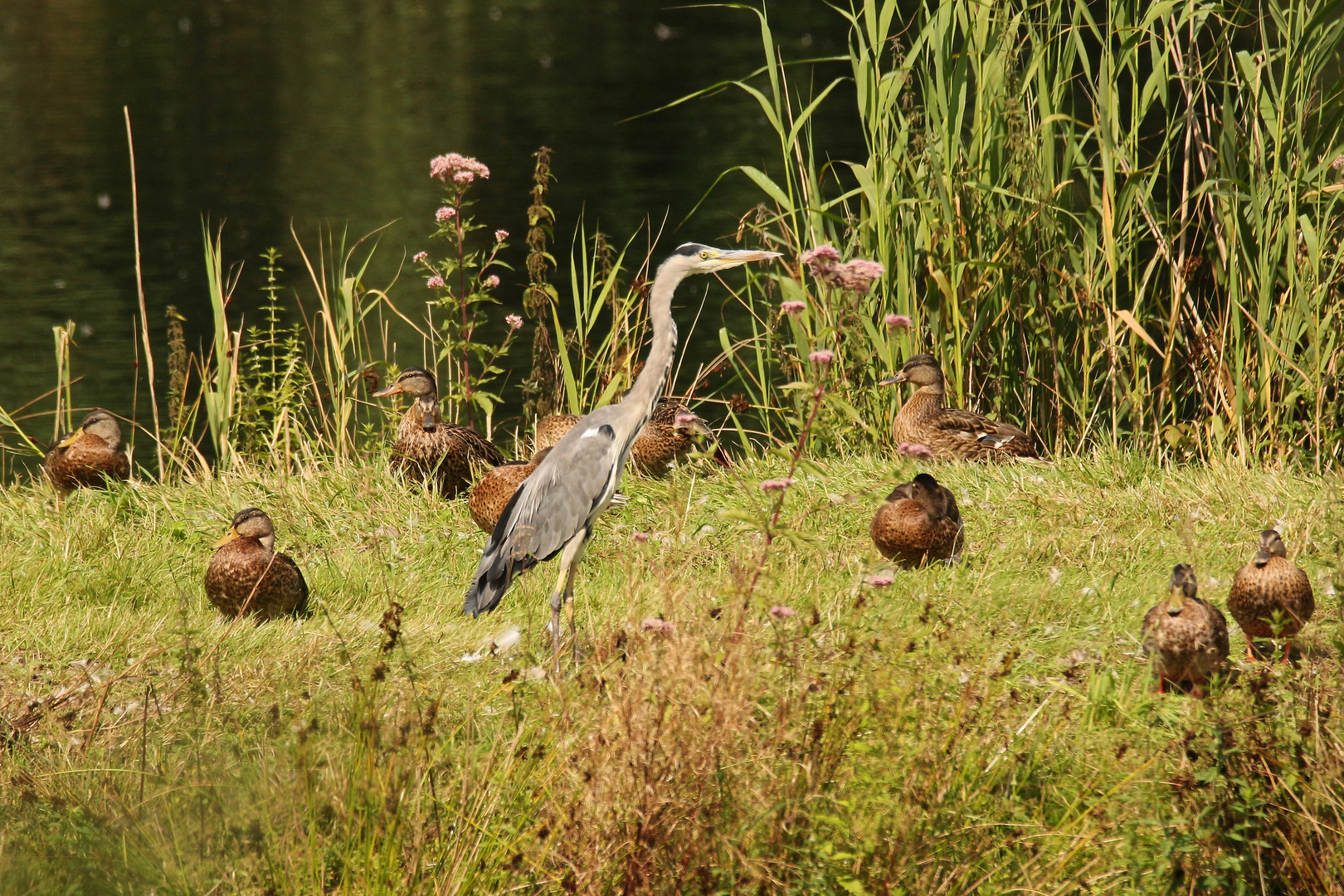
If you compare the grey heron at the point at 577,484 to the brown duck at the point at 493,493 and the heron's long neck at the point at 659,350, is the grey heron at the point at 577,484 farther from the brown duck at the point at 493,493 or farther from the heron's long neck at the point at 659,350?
the brown duck at the point at 493,493

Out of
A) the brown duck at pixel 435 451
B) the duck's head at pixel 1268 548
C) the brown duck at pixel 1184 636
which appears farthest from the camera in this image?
the brown duck at pixel 435 451

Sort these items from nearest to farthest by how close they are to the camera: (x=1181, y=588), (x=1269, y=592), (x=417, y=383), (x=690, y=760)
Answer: (x=690, y=760) → (x=1181, y=588) → (x=1269, y=592) → (x=417, y=383)

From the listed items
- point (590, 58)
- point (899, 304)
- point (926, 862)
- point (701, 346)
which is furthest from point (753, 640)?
point (590, 58)

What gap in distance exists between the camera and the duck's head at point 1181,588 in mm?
3986

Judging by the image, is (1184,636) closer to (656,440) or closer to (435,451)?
(656,440)

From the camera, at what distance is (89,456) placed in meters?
→ 6.37

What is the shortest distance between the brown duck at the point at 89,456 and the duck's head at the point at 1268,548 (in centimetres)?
515

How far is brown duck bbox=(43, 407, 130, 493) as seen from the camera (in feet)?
20.9

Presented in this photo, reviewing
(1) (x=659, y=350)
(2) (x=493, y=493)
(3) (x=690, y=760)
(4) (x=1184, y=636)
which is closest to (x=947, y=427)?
(1) (x=659, y=350)

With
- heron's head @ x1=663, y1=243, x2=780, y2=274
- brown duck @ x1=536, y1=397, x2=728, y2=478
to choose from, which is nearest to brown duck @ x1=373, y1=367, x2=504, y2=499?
brown duck @ x1=536, y1=397, x2=728, y2=478

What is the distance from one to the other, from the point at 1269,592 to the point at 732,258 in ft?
7.18

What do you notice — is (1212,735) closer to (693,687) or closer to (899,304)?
(693,687)

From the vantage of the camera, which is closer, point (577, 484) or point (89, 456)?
point (577, 484)

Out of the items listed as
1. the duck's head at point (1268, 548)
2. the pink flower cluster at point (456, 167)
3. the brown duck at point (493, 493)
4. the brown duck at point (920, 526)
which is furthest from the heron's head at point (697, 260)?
the duck's head at point (1268, 548)
